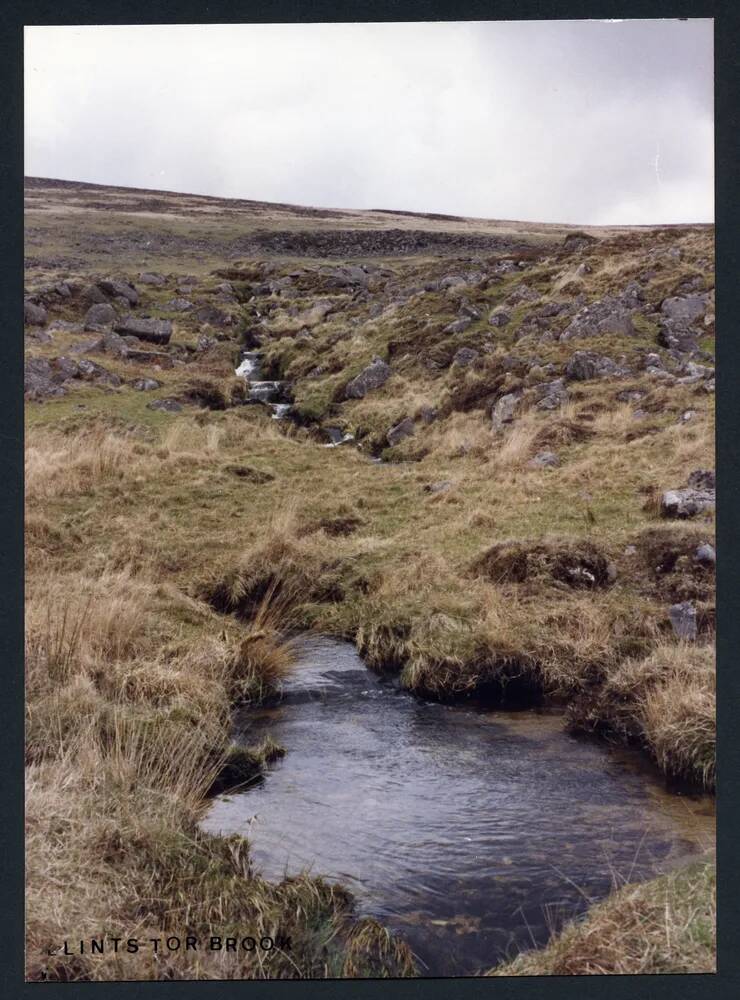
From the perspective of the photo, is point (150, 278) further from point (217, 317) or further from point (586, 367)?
point (586, 367)

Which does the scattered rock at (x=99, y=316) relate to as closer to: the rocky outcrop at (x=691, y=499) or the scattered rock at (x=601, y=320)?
the scattered rock at (x=601, y=320)

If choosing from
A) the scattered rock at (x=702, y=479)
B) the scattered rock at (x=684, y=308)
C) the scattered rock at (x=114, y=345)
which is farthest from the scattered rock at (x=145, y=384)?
the scattered rock at (x=684, y=308)

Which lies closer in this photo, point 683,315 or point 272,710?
point 272,710

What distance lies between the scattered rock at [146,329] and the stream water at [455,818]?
511 inches

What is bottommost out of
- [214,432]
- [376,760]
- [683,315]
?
[376,760]

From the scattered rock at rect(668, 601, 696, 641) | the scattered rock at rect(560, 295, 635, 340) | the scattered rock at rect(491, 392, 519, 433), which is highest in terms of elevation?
the scattered rock at rect(560, 295, 635, 340)

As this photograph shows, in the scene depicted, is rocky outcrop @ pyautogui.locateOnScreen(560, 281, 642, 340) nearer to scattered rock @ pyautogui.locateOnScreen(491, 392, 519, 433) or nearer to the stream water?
scattered rock @ pyautogui.locateOnScreen(491, 392, 519, 433)

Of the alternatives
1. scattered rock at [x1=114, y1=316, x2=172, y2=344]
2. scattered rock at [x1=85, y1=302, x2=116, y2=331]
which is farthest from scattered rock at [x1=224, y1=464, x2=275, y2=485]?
scattered rock at [x1=114, y1=316, x2=172, y2=344]

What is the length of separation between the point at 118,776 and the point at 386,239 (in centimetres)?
1251

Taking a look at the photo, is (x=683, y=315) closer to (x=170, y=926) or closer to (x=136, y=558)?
(x=136, y=558)

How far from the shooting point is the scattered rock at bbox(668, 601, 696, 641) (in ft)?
28.7

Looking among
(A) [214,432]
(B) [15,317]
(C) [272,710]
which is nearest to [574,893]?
(C) [272,710]

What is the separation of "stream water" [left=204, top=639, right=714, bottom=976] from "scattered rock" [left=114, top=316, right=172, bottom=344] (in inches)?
511

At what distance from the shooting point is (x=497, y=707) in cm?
877
